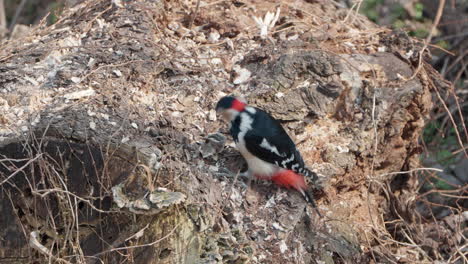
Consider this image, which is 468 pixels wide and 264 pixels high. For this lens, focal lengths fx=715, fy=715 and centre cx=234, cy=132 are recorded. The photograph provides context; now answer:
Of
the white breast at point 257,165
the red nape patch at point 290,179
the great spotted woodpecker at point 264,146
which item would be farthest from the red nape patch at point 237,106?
the red nape patch at point 290,179

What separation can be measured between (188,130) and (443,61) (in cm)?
377

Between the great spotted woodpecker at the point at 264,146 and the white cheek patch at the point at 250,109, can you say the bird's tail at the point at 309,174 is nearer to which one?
the great spotted woodpecker at the point at 264,146

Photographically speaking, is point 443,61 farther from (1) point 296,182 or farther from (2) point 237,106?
(2) point 237,106

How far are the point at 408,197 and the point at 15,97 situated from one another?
2.52 metres

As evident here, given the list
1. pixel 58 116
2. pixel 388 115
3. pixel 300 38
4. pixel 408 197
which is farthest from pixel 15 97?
pixel 408 197

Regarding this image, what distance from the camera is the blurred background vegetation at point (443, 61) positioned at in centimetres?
614

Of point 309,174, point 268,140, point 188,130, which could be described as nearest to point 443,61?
point 309,174

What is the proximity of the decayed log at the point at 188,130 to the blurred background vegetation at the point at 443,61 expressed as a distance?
133 cm

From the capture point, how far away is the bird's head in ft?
12.3

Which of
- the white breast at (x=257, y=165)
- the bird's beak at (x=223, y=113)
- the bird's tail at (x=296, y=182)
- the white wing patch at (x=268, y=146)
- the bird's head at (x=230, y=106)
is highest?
the bird's head at (x=230, y=106)

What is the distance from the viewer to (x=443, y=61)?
6801 millimetres

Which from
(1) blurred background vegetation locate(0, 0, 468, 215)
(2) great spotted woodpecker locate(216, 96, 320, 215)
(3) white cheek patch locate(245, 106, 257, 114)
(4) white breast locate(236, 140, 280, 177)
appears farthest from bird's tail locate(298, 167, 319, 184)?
(1) blurred background vegetation locate(0, 0, 468, 215)

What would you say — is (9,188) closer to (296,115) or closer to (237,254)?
(237,254)

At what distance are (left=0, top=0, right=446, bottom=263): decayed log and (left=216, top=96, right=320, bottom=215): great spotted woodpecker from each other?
3.6 inches
